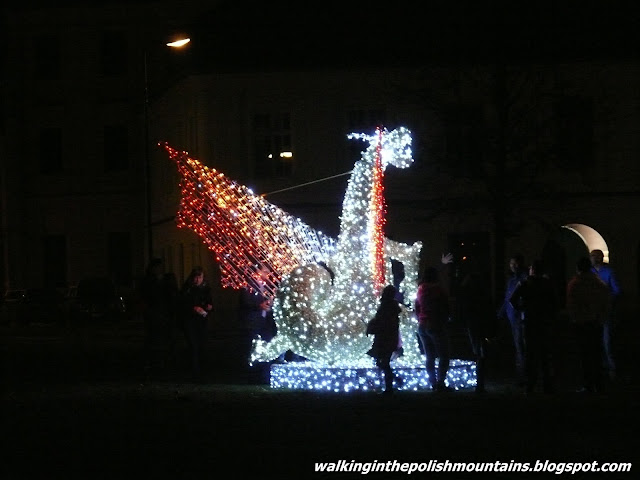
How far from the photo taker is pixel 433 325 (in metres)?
18.7

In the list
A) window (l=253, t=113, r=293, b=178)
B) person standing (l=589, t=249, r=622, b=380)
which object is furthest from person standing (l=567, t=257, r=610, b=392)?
window (l=253, t=113, r=293, b=178)

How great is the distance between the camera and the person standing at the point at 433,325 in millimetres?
18672

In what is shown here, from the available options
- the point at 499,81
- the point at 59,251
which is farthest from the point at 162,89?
the point at 499,81

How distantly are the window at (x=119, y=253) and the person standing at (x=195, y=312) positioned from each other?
32.4 meters

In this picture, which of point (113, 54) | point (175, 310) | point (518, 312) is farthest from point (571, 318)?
point (113, 54)

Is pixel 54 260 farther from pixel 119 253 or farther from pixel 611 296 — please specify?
pixel 611 296

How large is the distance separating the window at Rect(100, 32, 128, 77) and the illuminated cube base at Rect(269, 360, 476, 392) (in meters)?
35.7

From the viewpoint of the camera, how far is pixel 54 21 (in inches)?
2156

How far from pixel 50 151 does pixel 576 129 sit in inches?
909

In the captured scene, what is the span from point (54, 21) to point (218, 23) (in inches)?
583

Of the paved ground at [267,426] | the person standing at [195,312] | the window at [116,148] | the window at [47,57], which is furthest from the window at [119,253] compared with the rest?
the person standing at [195,312]

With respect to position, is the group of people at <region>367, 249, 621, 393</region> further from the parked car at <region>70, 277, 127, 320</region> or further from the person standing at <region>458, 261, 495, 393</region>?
the parked car at <region>70, 277, 127, 320</region>

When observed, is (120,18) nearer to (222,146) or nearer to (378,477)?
(222,146)

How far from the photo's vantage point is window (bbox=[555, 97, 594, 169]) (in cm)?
3756
